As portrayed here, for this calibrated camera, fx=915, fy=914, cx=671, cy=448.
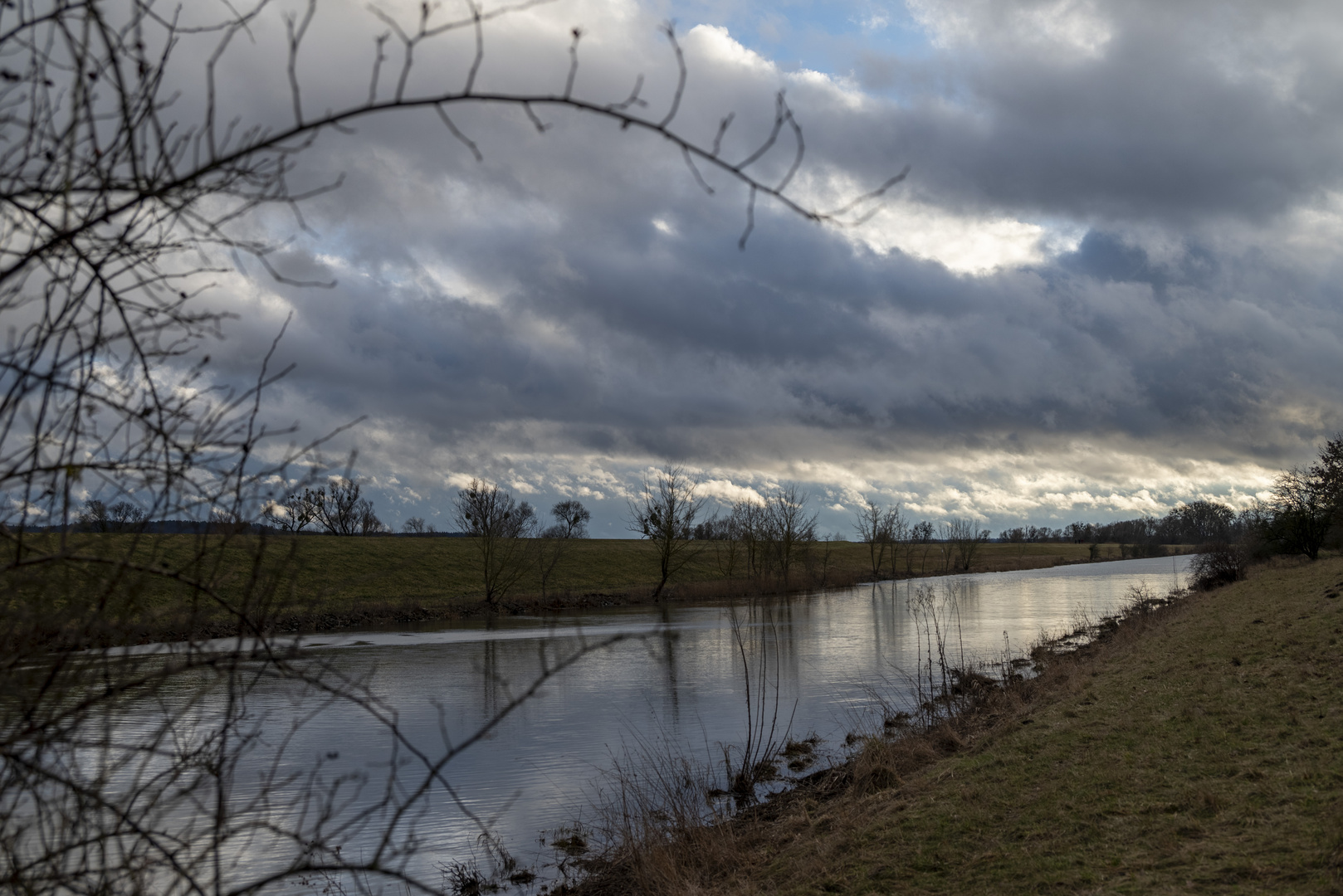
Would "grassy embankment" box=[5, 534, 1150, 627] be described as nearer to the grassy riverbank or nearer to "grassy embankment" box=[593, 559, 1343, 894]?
the grassy riverbank

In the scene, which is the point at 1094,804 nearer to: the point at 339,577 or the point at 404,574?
the point at 339,577

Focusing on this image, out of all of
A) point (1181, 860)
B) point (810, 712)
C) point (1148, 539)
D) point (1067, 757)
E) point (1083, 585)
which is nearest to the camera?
point (1181, 860)

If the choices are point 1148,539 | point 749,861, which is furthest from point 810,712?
point 1148,539

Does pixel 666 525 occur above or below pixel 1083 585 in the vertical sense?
above

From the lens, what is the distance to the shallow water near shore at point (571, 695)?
36.3ft

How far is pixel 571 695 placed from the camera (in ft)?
63.9

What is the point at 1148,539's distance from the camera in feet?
470

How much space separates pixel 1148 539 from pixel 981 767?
152382mm

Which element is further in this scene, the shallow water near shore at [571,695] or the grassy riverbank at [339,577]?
the shallow water near shore at [571,695]

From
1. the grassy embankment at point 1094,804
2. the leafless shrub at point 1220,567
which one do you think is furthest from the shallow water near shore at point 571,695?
the leafless shrub at point 1220,567

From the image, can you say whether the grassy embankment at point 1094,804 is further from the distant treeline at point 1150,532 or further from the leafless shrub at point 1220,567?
the distant treeline at point 1150,532

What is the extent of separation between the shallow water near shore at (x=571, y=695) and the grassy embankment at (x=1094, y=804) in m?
2.35

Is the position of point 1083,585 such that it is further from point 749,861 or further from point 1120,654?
point 749,861

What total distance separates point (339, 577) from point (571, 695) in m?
26.3
